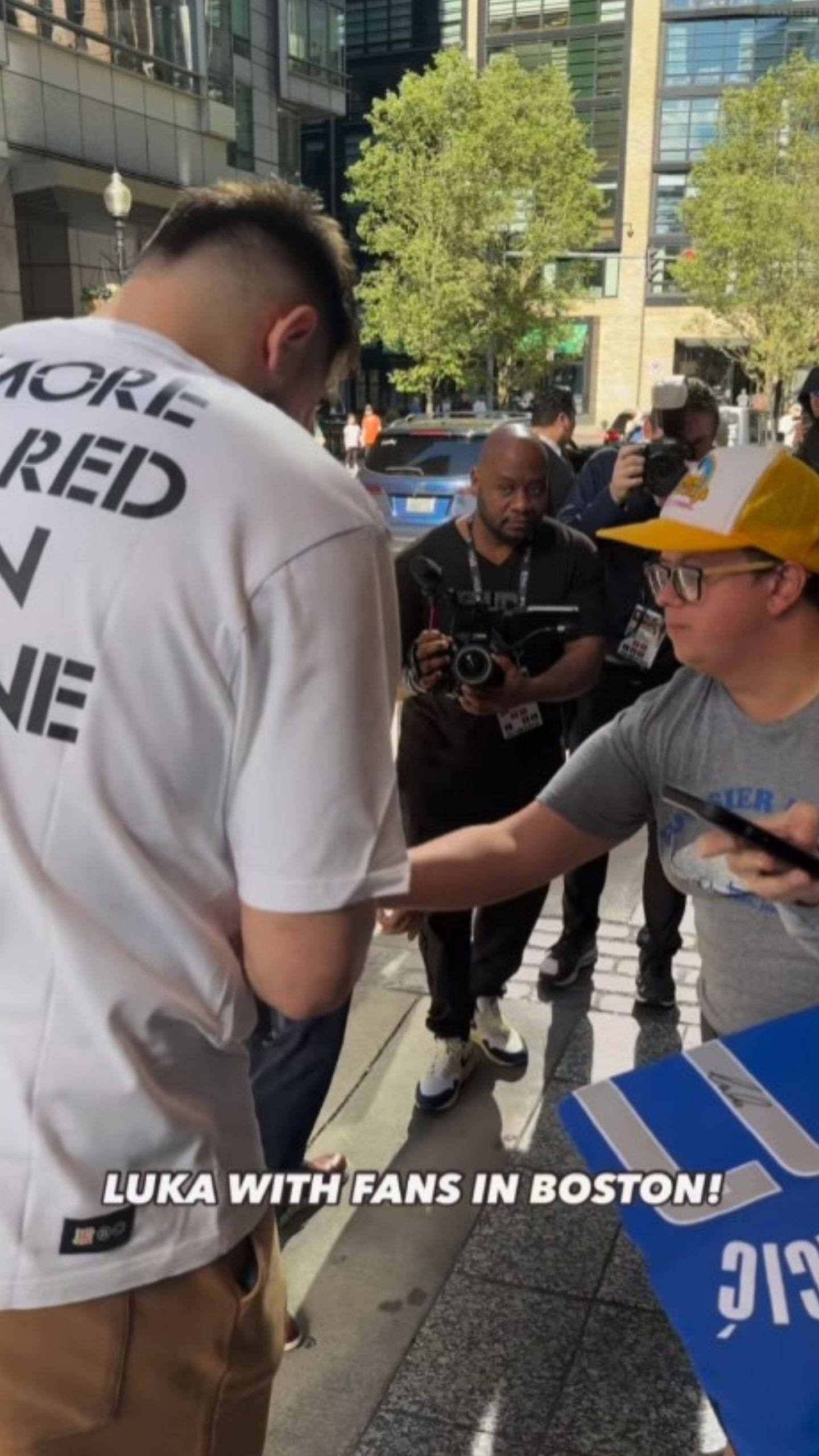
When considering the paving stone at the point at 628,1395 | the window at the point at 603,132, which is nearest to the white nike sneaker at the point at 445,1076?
the paving stone at the point at 628,1395

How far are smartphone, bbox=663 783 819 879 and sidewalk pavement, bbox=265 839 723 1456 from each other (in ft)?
4.44

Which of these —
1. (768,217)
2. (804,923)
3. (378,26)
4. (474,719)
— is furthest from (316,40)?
(804,923)

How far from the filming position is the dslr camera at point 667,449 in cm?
405

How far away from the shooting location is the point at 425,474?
37.8ft

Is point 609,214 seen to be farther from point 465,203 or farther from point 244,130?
point 244,130

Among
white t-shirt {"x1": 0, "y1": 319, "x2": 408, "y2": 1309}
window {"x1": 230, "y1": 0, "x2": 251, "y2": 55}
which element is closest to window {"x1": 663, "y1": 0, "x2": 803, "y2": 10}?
window {"x1": 230, "y1": 0, "x2": 251, "y2": 55}

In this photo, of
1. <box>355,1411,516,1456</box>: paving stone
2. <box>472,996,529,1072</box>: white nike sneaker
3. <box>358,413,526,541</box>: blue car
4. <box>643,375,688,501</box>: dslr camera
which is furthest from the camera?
<box>358,413,526,541</box>: blue car

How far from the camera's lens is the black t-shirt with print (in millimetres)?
3387

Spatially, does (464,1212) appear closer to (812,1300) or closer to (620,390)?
(812,1300)

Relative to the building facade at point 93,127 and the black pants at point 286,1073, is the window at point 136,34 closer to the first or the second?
the building facade at point 93,127

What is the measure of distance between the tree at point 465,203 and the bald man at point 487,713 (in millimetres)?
26908

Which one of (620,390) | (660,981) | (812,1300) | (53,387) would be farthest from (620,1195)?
(620,390)

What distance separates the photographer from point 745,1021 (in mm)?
1872

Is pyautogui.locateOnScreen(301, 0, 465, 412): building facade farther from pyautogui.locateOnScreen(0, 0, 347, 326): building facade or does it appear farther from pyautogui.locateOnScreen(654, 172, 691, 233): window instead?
pyautogui.locateOnScreen(0, 0, 347, 326): building facade
